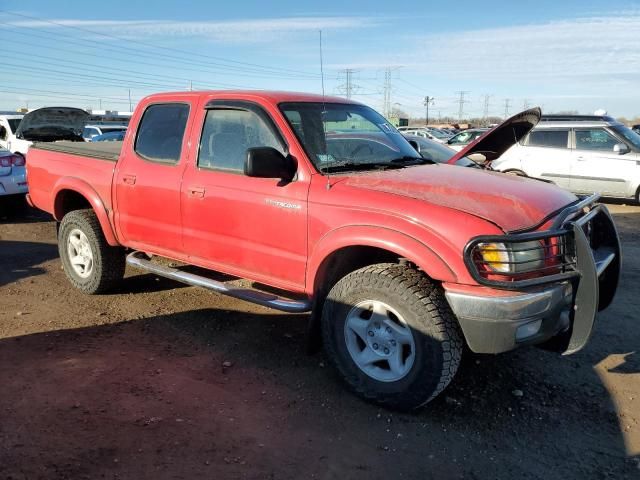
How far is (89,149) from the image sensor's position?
17.7 ft

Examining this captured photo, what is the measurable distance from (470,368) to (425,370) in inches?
38.5

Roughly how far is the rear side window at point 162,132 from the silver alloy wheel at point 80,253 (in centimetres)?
124

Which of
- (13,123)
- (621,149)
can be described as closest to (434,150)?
(621,149)

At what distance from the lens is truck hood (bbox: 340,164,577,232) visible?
3039mm

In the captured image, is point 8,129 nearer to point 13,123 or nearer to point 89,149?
point 13,123

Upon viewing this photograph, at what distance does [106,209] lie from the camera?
4934 mm

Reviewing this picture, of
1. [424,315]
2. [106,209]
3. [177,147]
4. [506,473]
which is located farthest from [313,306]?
[106,209]

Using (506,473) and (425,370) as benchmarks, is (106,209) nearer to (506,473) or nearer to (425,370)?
(425,370)

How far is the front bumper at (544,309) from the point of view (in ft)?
9.43

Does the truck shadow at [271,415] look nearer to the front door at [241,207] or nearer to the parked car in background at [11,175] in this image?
the front door at [241,207]

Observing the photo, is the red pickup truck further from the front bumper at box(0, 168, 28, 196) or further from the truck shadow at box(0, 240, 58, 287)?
the front bumper at box(0, 168, 28, 196)

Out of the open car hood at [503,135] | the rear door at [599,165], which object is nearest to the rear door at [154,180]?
the open car hood at [503,135]

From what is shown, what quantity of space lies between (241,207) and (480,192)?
5.46 ft

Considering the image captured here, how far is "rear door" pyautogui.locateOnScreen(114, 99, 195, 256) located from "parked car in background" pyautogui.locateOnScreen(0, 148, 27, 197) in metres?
4.99
